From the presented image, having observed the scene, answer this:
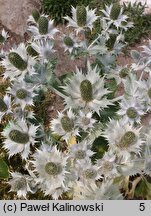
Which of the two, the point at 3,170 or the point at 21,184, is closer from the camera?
the point at 21,184

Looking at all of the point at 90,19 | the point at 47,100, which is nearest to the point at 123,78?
the point at 90,19

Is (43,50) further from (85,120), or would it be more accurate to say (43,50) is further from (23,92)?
(85,120)

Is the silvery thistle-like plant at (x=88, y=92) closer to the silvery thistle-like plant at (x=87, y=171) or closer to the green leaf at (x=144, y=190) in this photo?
the silvery thistle-like plant at (x=87, y=171)

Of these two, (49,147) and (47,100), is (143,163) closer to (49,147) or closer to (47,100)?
(49,147)

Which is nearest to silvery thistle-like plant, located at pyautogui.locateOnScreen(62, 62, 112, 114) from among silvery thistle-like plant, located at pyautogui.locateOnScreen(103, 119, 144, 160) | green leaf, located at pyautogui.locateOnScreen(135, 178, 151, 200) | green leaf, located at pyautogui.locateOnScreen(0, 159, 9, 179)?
silvery thistle-like plant, located at pyautogui.locateOnScreen(103, 119, 144, 160)

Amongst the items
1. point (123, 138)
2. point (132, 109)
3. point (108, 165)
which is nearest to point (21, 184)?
point (108, 165)

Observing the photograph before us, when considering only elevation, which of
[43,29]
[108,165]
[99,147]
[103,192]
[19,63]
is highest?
[43,29]

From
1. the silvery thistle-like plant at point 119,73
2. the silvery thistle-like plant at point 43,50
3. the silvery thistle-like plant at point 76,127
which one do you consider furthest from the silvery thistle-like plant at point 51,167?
the silvery thistle-like plant at point 119,73

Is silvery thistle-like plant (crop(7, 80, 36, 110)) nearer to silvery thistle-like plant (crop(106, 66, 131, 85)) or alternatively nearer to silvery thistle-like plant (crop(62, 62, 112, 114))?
silvery thistle-like plant (crop(62, 62, 112, 114))
